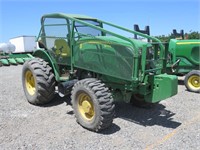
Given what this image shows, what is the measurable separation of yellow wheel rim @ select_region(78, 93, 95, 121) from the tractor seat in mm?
1163

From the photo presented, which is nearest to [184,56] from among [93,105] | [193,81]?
[193,81]

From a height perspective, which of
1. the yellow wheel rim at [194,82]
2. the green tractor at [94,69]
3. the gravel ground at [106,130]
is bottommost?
the gravel ground at [106,130]

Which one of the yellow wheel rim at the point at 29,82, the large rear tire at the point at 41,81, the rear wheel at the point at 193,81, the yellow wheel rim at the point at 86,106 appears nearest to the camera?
the yellow wheel rim at the point at 86,106

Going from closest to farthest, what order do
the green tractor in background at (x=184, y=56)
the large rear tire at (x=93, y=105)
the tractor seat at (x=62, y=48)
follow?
1. the large rear tire at (x=93, y=105)
2. the tractor seat at (x=62, y=48)
3. the green tractor in background at (x=184, y=56)

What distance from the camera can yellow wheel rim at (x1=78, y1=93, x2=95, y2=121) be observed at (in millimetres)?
4922

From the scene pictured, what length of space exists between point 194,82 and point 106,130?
4.35 m

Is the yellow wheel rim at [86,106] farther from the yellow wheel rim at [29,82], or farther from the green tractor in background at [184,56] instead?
the green tractor in background at [184,56]

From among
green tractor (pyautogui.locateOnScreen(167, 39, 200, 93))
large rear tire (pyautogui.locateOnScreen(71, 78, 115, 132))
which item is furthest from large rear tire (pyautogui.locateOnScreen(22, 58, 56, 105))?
green tractor (pyautogui.locateOnScreen(167, 39, 200, 93))

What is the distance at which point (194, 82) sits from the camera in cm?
808

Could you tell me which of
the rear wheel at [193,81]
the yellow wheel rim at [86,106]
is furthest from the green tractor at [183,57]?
the yellow wheel rim at [86,106]

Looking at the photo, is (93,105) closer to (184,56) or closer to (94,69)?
(94,69)

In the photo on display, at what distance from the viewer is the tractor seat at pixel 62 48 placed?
5.80m

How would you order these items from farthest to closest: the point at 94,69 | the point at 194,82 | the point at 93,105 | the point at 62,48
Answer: the point at 194,82 < the point at 62,48 < the point at 94,69 < the point at 93,105

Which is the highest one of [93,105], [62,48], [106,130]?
[62,48]
